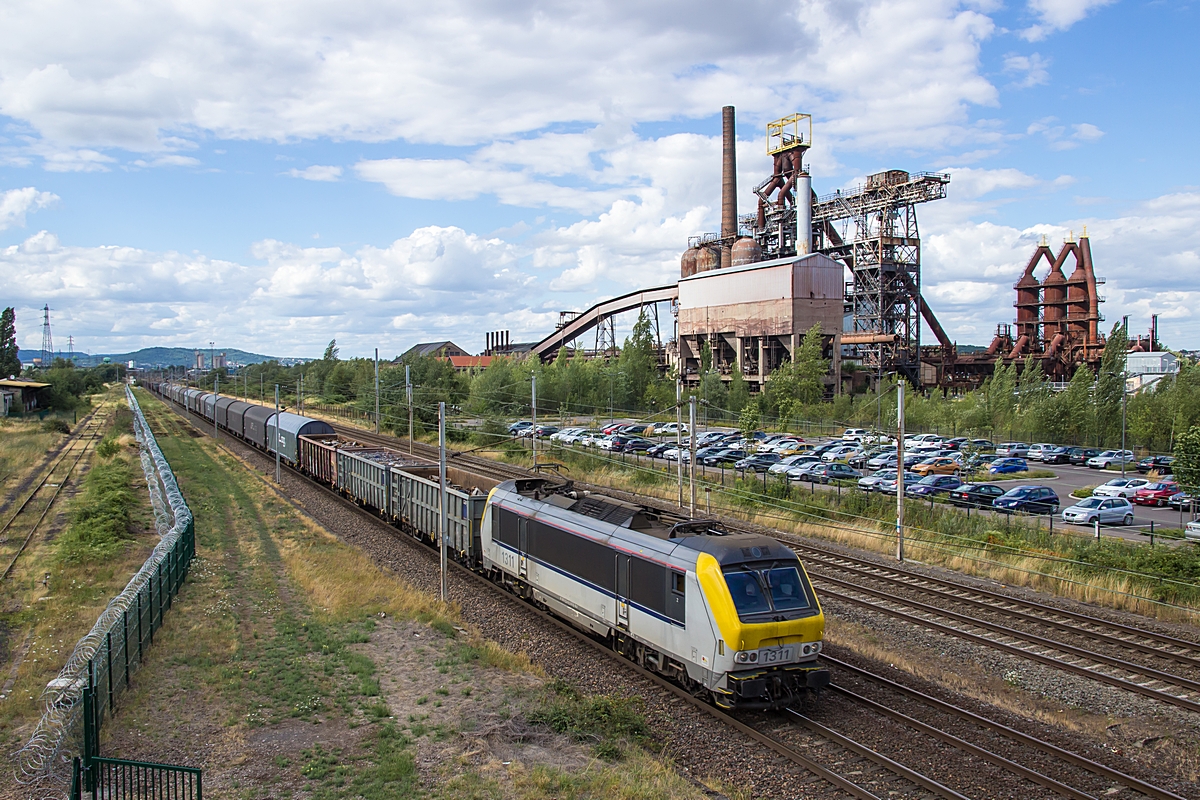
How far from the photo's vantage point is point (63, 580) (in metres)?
23.6

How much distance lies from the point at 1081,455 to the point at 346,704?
58.5m

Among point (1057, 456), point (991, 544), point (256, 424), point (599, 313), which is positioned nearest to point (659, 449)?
point (1057, 456)

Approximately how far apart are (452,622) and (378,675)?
4.29m

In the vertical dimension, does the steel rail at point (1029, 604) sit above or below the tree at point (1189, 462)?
below

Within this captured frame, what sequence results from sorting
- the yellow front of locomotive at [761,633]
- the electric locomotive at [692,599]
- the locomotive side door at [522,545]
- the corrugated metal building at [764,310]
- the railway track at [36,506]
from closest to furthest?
the yellow front of locomotive at [761,633] → the electric locomotive at [692,599] → the locomotive side door at [522,545] → the railway track at [36,506] → the corrugated metal building at [764,310]

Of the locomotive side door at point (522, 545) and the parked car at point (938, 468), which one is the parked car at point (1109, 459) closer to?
the parked car at point (938, 468)

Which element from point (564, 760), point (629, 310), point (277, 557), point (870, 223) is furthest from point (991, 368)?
point (564, 760)

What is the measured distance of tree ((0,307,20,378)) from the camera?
10712cm

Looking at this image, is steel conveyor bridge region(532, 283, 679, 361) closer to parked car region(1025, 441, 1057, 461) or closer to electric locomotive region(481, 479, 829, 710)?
parked car region(1025, 441, 1057, 461)

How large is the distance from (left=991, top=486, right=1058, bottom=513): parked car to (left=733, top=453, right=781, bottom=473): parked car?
1351cm

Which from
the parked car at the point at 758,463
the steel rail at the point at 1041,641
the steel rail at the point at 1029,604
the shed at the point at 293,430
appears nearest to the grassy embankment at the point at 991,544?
the steel rail at the point at 1029,604

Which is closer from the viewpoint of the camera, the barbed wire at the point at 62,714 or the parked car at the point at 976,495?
the barbed wire at the point at 62,714

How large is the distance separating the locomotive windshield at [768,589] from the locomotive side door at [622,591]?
2802mm

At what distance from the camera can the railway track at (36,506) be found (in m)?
28.7
